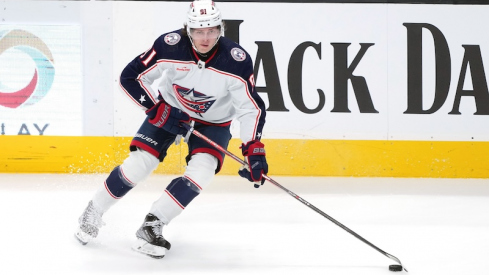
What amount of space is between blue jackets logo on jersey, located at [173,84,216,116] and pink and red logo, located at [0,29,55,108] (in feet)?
7.29

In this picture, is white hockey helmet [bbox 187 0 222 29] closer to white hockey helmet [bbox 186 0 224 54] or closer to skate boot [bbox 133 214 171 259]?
white hockey helmet [bbox 186 0 224 54]

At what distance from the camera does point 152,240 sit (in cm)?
273

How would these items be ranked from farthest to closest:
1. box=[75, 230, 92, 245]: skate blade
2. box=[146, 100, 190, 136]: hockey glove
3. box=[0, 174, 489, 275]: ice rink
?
box=[75, 230, 92, 245]: skate blade, box=[146, 100, 190, 136]: hockey glove, box=[0, 174, 489, 275]: ice rink

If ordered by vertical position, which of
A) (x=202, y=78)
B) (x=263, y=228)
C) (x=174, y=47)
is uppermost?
(x=174, y=47)

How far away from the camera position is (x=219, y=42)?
113 inches

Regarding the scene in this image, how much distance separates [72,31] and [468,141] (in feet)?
9.58

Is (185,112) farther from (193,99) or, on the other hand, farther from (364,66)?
(364,66)

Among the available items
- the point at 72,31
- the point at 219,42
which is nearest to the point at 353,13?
the point at 72,31

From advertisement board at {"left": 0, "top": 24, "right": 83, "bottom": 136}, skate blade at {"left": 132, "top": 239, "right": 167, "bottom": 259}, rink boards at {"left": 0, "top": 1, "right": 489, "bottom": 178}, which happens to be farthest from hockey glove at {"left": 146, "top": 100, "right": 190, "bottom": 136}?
advertisement board at {"left": 0, "top": 24, "right": 83, "bottom": 136}

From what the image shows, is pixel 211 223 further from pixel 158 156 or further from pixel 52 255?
pixel 52 255

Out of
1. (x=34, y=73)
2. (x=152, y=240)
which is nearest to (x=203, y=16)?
(x=152, y=240)

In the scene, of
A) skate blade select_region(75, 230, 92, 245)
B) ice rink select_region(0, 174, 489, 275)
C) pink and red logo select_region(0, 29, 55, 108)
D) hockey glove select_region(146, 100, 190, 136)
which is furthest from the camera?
pink and red logo select_region(0, 29, 55, 108)

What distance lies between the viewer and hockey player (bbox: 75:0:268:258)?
275 centimetres

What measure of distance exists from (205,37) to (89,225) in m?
0.93
